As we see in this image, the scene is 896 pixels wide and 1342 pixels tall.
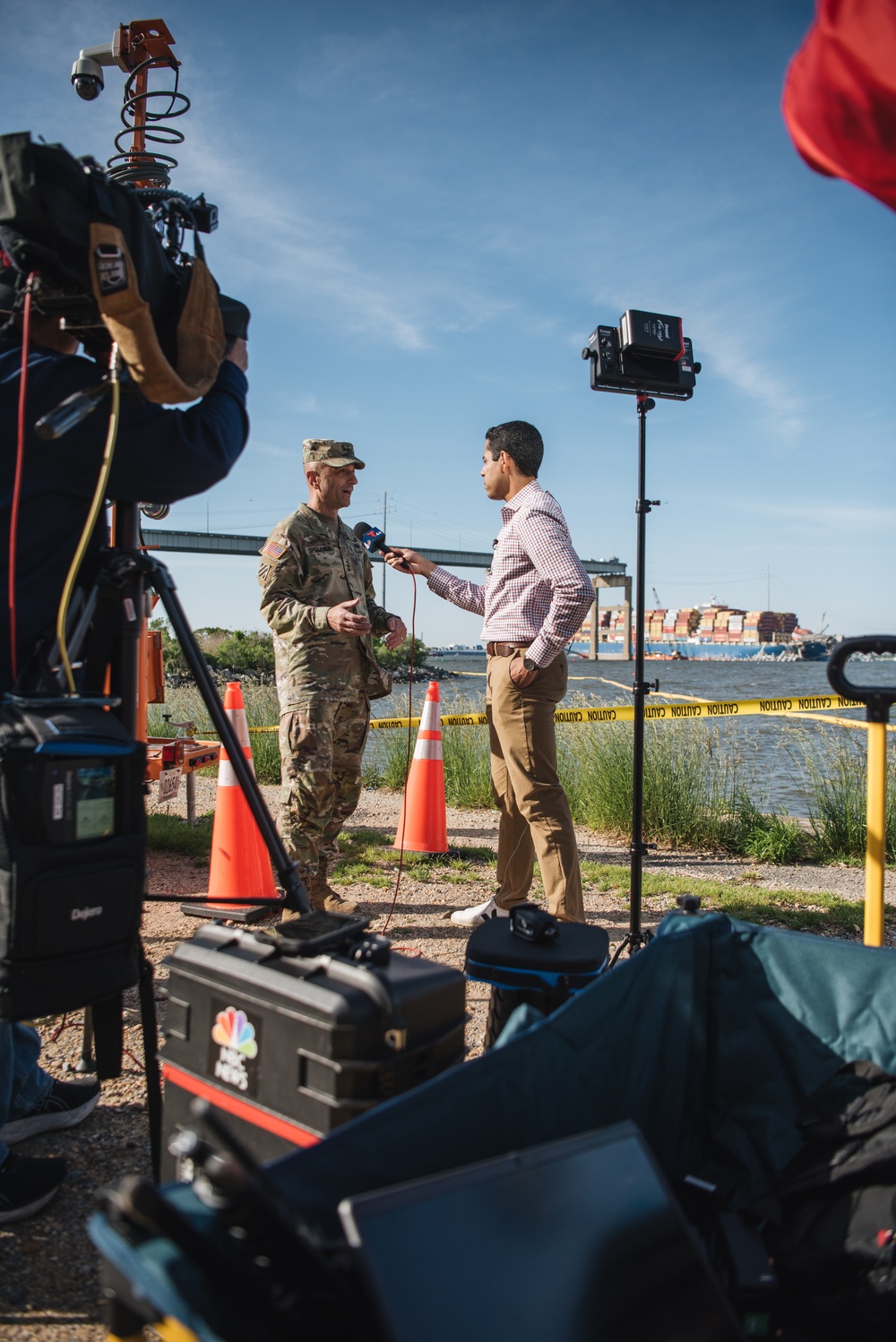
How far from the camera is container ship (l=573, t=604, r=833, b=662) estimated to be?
359ft

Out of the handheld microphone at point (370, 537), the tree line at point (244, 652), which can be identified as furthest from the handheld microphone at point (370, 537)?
the tree line at point (244, 652)

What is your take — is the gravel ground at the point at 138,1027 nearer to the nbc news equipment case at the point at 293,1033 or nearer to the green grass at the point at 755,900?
the green grass at the point at 755,900

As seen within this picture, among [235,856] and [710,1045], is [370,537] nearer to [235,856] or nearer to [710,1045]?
[235,856]

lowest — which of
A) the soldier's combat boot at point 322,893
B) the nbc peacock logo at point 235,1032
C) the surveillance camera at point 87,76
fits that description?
the soldier's combat boot at point 322,893

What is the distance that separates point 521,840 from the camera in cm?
414

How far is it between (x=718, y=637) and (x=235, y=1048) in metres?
139

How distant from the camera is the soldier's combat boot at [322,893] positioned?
4.38 meters

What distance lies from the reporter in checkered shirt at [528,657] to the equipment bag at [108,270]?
1.94 metres

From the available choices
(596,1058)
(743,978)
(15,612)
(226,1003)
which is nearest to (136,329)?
(15,612)

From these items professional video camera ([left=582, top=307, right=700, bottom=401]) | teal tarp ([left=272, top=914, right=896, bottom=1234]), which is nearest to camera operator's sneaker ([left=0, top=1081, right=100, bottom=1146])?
teal tarp ([left=272, top=914, right=896, bottom=1234])

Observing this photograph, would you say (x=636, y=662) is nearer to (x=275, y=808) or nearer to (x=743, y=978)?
(x=743, y=978)

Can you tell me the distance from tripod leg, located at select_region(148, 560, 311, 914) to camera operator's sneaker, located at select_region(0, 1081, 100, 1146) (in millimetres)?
942

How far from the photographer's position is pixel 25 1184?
2152 millimetres

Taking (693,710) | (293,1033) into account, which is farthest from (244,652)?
(293,1033)
